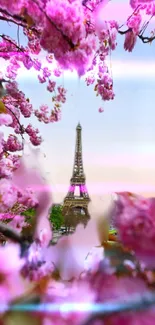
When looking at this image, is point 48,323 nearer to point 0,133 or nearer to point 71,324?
point 71,324

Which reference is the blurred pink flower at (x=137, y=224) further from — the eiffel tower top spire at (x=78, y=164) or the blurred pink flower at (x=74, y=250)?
the eiffel tower top spire at (x=78, y=164)

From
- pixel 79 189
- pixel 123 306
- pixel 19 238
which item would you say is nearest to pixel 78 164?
pixel 79 189

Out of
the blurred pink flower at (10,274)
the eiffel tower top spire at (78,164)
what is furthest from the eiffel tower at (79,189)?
the blurred pink flower at (10,274)

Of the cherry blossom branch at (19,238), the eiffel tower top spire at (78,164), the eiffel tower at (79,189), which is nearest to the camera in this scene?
the cherry blossom branch at (19,238)

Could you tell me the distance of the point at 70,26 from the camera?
2.90 feet

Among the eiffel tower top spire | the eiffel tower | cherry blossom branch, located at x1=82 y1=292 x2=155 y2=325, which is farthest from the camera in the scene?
the eiffel tower top spire

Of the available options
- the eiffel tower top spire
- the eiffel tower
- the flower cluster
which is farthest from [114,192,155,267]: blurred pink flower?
the eiffel tower top spire

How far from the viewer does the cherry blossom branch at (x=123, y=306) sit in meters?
0.27

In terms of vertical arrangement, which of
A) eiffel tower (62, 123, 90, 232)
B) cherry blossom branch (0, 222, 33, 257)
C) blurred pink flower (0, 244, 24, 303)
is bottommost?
blurred pink flower (0, 244, 24, 303)

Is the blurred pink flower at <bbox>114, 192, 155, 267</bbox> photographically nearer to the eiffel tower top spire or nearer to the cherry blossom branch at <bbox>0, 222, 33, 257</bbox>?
the cherry blossom branch at <bbox>0, 222, 33, 257</bbox>

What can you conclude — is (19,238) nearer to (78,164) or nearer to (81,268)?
(81,268)

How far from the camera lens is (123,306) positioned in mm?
276

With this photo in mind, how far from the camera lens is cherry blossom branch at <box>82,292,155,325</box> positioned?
0.90ft

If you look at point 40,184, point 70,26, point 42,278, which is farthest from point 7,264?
point 70,26
